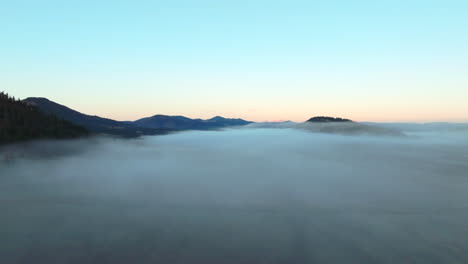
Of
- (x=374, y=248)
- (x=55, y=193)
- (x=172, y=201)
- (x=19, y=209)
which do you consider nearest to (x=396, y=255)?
(x=374, y=248)

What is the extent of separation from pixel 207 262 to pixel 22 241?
3659cm

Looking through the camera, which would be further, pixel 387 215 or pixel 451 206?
pixel 451 206

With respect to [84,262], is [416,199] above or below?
below

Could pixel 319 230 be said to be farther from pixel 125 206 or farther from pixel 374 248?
pixel 125 206

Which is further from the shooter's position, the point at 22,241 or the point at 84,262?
the point at 22,241

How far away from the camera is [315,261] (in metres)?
40.0

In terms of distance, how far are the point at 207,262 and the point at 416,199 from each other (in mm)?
87555

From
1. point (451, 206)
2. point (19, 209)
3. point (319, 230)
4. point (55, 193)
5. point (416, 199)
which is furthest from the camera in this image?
point (55, 193)

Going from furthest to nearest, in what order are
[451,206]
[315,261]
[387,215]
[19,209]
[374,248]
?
1. [451,206]
2. [19,209]
3. [387,215]
4. [374,248]
5. [315,261]

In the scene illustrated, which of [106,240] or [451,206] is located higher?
[106,240]

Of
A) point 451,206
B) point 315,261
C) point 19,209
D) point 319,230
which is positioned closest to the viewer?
point 315,261

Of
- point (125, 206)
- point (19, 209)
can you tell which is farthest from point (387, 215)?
point (19, 209)

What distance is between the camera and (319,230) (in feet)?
180

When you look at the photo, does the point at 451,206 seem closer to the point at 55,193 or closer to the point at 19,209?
the point at 19,209
